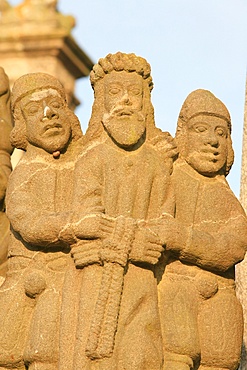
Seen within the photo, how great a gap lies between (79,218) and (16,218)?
0.50 m

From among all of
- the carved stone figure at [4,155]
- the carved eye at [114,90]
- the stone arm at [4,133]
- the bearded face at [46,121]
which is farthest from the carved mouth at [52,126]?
the stone arm at [4,133]

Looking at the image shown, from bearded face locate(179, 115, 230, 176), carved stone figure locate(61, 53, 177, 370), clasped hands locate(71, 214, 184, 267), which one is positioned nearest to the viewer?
carved stone figure locate(61, 53, 177, 370)

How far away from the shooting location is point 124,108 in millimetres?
11484

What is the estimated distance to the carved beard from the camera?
11.5 m

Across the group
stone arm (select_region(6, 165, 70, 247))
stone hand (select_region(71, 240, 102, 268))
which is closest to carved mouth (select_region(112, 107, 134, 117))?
stone arm (select_region(6, 165, 70, 247))

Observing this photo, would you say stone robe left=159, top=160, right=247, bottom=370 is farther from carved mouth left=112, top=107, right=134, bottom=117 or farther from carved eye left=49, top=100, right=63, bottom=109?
carved eye left=49, top=100, right=63, bottom=109

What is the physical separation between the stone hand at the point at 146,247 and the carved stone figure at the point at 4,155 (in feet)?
7.62

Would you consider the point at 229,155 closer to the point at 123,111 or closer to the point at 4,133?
the point at 123,111

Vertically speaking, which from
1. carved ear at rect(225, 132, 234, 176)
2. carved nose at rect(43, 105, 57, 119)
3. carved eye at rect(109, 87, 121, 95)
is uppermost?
carved eye at rect(109, 87, 121, 95)

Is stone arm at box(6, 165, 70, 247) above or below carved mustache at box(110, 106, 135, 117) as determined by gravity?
below

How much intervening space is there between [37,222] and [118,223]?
0.56m

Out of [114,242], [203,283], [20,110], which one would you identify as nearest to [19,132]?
[20,110]

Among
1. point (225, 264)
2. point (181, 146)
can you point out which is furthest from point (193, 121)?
point (225, 264)

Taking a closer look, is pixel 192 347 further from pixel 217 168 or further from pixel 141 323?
pixel 217 168
